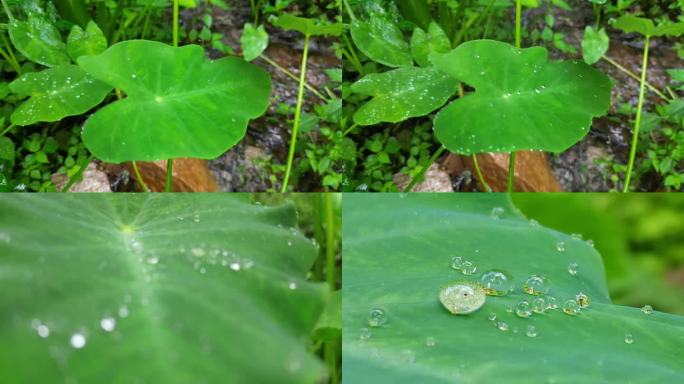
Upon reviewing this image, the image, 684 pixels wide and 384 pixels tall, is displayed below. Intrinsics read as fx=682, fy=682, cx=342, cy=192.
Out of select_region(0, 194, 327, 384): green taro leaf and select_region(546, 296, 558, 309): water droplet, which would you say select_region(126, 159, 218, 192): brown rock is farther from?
select_region(546, 296, 558, 309): water droplet

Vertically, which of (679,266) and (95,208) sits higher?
(95,208)

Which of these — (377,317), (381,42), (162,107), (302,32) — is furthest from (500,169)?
(377,317)

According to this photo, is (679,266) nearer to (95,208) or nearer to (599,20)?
(599,20)

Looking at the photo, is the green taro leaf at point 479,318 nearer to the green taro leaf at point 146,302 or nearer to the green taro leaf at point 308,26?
the green taro leaf at point 146,302

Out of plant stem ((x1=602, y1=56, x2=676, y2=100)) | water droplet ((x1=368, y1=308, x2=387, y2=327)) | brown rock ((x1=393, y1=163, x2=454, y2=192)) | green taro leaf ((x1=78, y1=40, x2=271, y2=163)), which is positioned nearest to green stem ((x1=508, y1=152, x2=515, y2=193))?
brown rock ((x1=393, y1=163, x2=454, y2=192))

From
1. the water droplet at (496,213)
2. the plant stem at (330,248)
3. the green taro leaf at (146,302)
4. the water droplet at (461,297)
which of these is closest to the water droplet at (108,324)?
the green taro leaf at (146,302)

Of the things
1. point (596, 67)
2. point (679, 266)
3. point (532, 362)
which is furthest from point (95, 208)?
point (596, 67)
